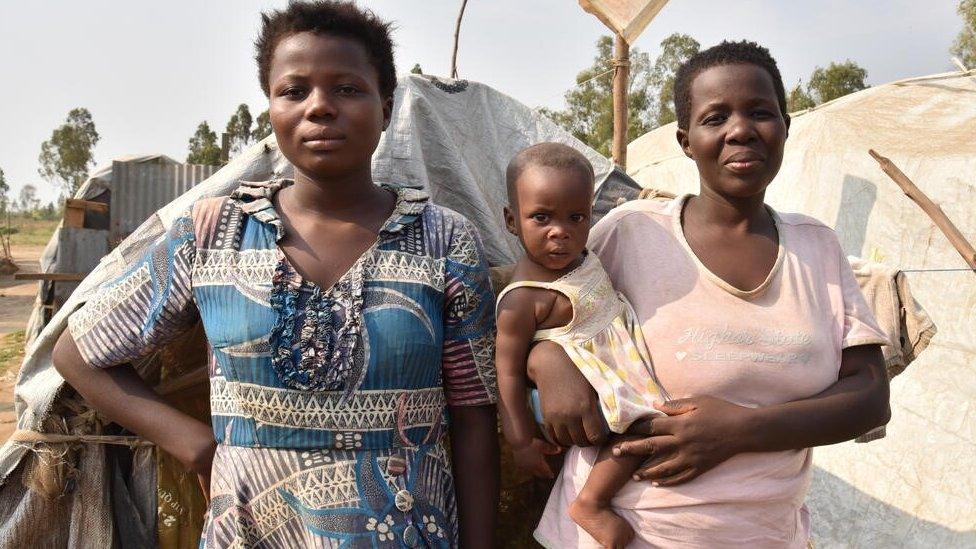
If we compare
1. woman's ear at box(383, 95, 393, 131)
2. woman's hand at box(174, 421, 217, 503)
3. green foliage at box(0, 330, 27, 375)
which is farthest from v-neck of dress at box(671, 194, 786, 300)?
green foliage at box(0, 330, 27, 375)

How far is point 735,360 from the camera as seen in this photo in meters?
1.45

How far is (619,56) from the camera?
4445 mm

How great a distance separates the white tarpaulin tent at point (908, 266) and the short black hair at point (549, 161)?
319cm

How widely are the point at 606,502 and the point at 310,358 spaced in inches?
26.0

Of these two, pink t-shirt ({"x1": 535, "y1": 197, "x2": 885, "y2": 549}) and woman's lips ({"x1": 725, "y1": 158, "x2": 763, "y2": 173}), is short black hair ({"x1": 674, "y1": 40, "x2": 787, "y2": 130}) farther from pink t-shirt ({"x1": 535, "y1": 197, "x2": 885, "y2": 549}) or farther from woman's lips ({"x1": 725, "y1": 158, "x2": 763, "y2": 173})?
pink t-shirt ({"x1": 535, "y1": 197, "x2": 885, "y2": 549})

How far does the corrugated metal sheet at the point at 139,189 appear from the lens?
23.0 ft

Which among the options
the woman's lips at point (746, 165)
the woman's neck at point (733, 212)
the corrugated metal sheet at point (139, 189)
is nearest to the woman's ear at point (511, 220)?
the woman's neck at point (733, 212)

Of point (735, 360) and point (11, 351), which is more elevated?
point (735, 360)

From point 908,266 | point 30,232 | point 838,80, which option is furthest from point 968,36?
point 30,232

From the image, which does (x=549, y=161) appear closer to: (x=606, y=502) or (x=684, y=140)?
(x=684, y=140)

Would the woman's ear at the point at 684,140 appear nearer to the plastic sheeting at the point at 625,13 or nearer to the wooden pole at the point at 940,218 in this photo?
the plastic sheeting at the point at 625,13

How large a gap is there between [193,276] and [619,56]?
3566 millimetres

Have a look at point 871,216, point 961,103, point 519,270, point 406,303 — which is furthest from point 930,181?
point 406,303

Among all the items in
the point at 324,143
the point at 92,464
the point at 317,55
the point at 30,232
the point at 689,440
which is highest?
the point at 317,55
